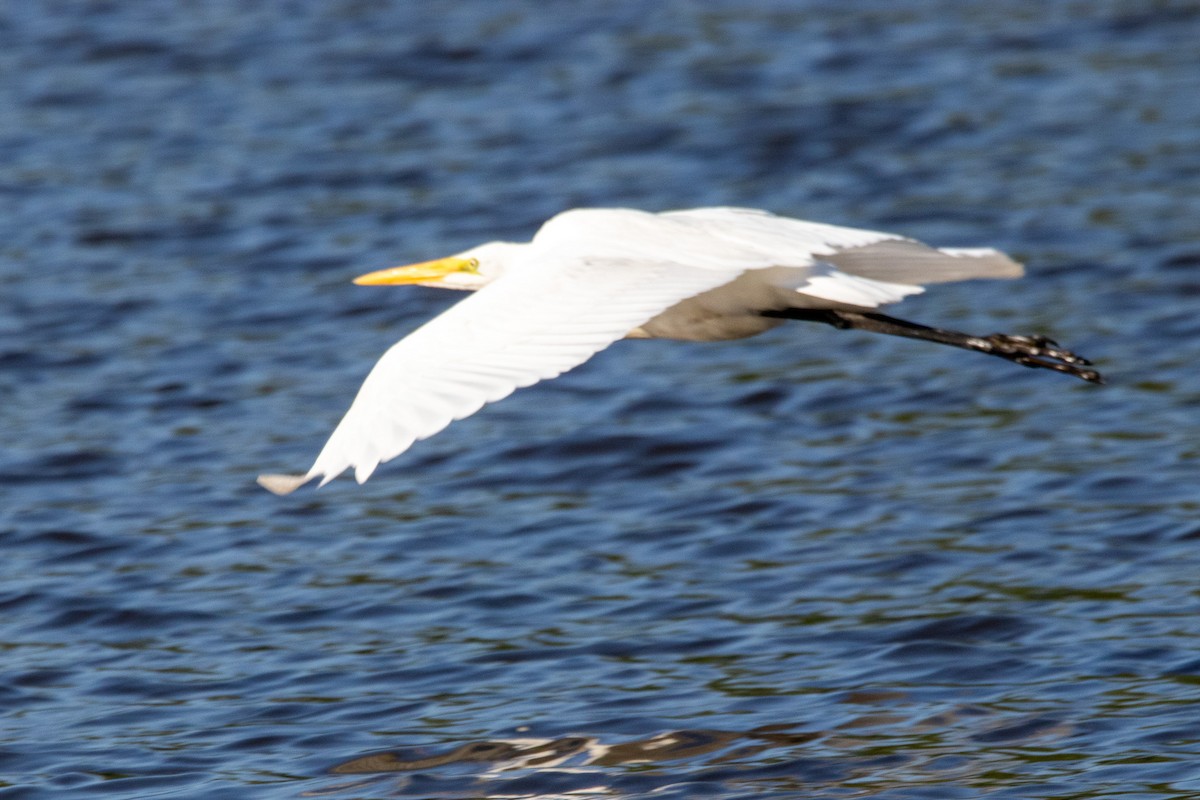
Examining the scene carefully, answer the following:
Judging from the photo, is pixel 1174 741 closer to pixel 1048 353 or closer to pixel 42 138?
pixel 1048 353

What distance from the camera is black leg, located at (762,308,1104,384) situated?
6.51m

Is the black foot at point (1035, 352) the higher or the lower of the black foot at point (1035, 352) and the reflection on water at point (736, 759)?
the higher

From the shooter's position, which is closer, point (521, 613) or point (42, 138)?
point (521, 613)

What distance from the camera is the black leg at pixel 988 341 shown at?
6.51 metres

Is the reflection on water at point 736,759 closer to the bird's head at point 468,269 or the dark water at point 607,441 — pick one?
the dark water at point 607,441

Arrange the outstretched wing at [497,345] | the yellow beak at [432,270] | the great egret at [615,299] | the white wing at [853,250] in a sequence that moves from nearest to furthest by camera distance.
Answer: the outstretched wing at [497,345], the great egret at [615,299], the white wing at [853,250], the yellow beak at [432,270]

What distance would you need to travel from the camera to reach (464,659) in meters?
6.37

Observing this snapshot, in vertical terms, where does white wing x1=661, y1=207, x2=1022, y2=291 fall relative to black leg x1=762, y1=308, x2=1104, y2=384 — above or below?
above

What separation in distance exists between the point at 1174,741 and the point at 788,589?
1577 millimetres

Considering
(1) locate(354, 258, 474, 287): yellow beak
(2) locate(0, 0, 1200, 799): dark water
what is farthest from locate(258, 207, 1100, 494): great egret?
(2) locate(0, 0, 1200, 799): dark water

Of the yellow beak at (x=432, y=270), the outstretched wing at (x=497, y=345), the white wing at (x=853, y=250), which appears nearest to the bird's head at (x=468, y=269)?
the yellow beak at (x=432, y=270)

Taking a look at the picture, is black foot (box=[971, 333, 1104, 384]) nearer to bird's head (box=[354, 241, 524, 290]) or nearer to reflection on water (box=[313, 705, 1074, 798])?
reflection on water (box=[313, 705, 1074, 798])

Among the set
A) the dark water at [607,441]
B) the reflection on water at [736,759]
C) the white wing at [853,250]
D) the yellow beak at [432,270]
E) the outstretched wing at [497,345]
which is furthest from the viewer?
the yellow beak at [432,270]

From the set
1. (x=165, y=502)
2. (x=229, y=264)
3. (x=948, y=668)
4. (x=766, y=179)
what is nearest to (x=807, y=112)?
(x=766, y=179)
